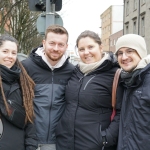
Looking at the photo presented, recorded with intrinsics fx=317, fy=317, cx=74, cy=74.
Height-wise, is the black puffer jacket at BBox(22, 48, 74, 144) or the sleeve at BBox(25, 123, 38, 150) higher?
the black puffer jacket at BBox(22, 48, 74, 144)

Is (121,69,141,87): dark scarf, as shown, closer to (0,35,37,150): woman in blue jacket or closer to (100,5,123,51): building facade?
(0,35,37,150): woman in blue jacket

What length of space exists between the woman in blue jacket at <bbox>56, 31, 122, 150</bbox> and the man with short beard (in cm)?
14

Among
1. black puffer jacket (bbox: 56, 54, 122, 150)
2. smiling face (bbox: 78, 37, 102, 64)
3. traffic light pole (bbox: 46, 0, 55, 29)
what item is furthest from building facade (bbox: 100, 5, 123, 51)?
black puffer jacket (bbox: 56, 54, 122, 150)

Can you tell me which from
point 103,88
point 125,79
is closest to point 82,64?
point 103,88

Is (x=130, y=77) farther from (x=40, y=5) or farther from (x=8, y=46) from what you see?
(x=40, y=5)

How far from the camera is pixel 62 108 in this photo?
13.1ft

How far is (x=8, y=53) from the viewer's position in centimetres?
348

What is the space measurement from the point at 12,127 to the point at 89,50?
1.28m

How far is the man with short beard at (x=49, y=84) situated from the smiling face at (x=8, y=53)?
1.72 ft

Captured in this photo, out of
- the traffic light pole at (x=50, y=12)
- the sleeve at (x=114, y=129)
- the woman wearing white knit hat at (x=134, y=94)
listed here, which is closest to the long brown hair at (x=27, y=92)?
the sleeve at (x=114, y=129)

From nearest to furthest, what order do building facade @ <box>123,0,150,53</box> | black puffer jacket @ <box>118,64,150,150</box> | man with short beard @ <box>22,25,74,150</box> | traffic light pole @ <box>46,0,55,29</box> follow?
black puffer jacket @ <box>118,64,150,150</box> → man with short beard @ <box>22,25,74,150</box> → traffic light pole @ <box>46,0,55,29</box> → building facade @ <box>123,0,150,53</box>

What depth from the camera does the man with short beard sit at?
3902mm

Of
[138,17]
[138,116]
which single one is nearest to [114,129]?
[138,116]

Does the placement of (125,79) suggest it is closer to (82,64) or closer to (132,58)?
(132,58)
